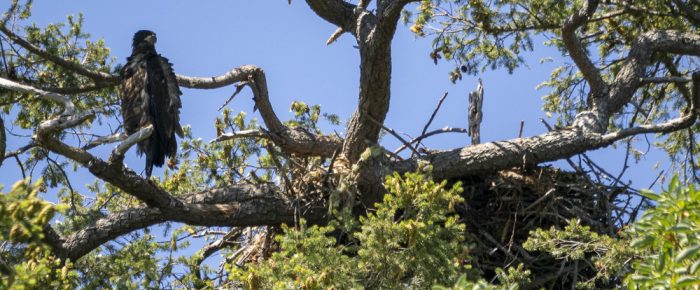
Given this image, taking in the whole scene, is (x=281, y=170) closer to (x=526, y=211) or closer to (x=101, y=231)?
(x=101, y=231)

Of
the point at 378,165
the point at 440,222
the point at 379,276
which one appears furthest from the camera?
the point at 378,165

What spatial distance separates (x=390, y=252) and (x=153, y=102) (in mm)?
3409

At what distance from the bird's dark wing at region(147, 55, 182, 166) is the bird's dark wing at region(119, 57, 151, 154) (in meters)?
0.05

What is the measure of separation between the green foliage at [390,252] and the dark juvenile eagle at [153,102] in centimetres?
254

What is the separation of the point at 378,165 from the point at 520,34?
2916mm

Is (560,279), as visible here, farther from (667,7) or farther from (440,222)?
(667,7)

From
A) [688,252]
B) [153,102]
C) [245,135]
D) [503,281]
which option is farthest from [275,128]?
[688,252]

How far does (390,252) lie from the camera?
20.5 feet

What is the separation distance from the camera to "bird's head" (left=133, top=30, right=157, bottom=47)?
9992 millimetres

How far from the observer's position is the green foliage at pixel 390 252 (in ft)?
20.1

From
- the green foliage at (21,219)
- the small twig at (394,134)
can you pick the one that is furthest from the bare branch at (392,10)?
the green foliage at (21,219)

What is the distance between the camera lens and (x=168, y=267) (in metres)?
6.67

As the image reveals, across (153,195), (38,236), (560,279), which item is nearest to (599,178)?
(560,279)

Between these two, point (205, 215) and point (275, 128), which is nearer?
point (205, 215)
